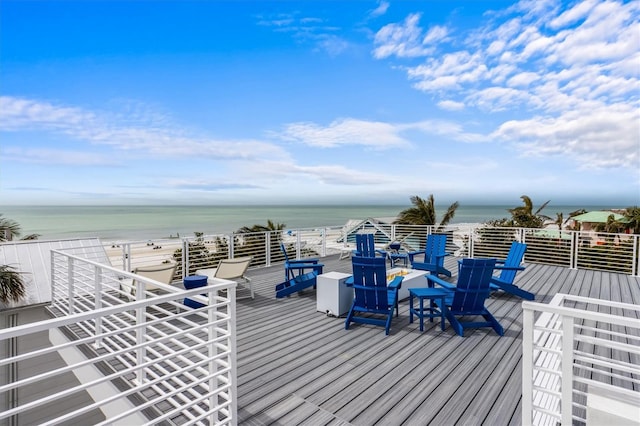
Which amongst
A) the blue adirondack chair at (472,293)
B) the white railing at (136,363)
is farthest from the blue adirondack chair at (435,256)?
the white railing at (136,363)

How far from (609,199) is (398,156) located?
310 ft

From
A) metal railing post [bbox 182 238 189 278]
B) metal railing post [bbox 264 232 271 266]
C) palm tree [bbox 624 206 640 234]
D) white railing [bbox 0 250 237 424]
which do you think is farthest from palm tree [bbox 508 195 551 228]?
white railing [bbox 0 250 237 424]

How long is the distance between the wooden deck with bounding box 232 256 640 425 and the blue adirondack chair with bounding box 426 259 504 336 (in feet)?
0.48

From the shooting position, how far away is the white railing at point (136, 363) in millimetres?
1767

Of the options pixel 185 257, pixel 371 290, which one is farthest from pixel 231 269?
pixel 371 290

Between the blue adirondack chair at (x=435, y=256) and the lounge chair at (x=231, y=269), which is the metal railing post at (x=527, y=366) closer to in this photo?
the lounge chair at (x=231, y=269)

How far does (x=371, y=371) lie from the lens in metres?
3.23

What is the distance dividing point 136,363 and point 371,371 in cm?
223

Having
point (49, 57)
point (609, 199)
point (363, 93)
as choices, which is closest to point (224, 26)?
point (363, 93)

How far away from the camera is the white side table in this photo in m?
4.86

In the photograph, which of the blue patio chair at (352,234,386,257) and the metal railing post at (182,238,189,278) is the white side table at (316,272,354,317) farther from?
the metal railing post at (182,238,189,278)

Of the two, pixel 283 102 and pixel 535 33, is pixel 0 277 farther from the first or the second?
pixel 535 33

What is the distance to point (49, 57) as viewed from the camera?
13.5 meters

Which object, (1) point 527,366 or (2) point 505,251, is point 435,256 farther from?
(1) point 527,366
